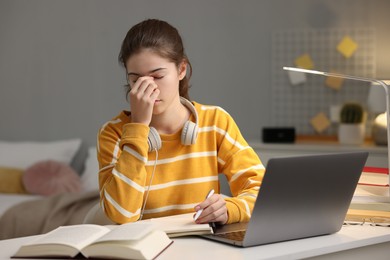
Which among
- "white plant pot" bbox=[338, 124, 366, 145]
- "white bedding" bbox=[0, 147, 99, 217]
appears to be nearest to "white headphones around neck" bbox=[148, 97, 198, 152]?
"white bedding" bbox=[0, 147, 99, 217]

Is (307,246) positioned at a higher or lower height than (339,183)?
lower

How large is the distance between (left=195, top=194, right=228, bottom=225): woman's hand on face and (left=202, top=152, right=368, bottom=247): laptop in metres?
0.02

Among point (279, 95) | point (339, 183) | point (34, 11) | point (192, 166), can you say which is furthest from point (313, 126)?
point (339, 183)

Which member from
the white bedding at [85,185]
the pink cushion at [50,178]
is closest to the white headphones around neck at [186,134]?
the white bedding at [85,185]

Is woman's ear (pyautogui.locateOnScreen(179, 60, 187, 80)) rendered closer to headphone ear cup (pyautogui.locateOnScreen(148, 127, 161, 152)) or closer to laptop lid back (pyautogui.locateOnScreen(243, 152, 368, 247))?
headphone ear cup (pyautogui.locateOnScreen(148, 127, 161, 152))

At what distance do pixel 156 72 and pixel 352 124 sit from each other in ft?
7.43

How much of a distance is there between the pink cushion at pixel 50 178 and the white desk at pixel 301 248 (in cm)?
249

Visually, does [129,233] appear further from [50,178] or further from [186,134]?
[50,178]

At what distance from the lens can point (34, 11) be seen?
4.62 m

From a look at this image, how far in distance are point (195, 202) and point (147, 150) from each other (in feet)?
0.85

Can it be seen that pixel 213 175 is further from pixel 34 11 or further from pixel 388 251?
pixel 34 11

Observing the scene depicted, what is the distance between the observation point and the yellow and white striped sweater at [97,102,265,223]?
1.70 meters

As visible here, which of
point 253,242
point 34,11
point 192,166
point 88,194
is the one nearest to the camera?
point 253,242

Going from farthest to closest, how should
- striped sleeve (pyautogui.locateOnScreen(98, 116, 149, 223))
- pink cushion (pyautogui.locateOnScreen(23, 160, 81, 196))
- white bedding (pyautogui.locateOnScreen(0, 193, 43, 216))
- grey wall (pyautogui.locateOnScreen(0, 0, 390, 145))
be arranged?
grey wall (pyautogui.locateOnScreen(0, 0, 390, 145)) → pink cushion (pyautogui.locateOnScreen(23, 160, 81, 196)) → white bedding (pyautogui.locateOnScreen(0, 193, 43, 216)) → striped sleeve (pyautogui.locateOnScreen(98, 116, 149, 223))
